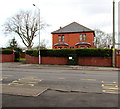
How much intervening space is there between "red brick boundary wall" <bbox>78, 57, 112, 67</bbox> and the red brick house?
10495 mm

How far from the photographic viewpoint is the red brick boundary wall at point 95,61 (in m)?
19.4

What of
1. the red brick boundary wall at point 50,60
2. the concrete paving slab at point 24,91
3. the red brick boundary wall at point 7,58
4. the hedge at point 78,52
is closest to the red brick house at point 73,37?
the hedge at point 78,52

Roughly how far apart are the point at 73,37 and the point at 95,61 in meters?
14.5

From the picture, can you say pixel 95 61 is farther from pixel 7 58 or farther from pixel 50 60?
pixel 7 58

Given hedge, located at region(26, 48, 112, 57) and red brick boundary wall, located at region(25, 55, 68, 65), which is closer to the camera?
hedge, located at region(26, 48, 112, 57)

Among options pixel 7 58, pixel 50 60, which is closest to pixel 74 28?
pixel 50 60

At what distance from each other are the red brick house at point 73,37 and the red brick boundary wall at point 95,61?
10.5 metres

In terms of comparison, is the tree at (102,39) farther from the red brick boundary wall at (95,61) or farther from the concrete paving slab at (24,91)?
the concrete paving slab at (24,91)

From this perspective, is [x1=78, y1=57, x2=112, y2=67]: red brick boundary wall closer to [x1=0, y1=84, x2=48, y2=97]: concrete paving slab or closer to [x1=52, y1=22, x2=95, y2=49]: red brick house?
[x1=52, y1=22, x2=95, y2=49]: red brick house

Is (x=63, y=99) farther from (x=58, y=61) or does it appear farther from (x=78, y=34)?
(x=78, y=34)

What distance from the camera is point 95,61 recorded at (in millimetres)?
20031

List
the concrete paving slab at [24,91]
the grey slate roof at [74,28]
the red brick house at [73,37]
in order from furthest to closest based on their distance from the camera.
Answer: the grey slate roof at [74,28], the red brick house at [73,37], the concrete paving slab at [24,91]

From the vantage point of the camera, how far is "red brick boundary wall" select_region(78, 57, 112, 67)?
1944 cm

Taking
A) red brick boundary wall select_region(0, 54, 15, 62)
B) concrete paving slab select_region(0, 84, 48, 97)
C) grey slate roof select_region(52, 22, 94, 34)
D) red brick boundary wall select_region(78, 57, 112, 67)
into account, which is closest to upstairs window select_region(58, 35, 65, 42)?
grey slate roof select_region(52, 22, 94, 34)
